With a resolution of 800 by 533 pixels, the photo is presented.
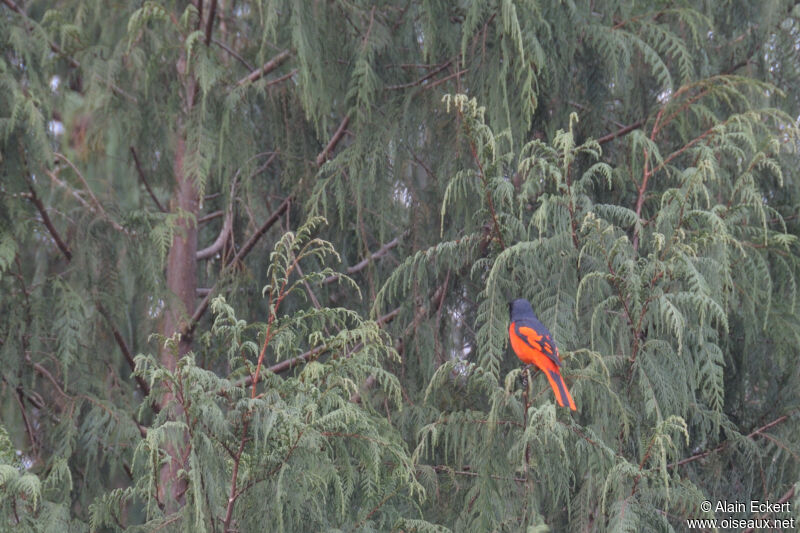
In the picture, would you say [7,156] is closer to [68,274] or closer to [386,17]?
[68,274]

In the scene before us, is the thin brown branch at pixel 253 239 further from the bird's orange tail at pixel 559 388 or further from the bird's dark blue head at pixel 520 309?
the bird's orange tail at pixel 559 388

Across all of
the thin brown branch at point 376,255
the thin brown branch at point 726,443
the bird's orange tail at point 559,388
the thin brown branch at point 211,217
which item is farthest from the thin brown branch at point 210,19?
the thin brown branch at point 726,443

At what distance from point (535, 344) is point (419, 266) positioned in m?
0.62

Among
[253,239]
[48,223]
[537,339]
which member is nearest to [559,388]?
[537,339]

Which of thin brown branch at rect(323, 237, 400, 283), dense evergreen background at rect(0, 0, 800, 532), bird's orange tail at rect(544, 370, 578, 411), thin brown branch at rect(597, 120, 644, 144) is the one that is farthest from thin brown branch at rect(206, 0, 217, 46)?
bird's orange tail at rect(544, 370, 578, 411)

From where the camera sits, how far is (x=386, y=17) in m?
5.37

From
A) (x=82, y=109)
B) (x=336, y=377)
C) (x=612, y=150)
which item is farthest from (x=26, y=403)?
(x=612, y=150)

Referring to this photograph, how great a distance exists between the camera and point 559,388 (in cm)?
379

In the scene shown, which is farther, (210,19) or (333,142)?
(333,142)

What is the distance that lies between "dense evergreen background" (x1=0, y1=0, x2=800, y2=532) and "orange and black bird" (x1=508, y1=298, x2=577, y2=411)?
74 millimetres

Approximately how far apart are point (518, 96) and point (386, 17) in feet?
3.47

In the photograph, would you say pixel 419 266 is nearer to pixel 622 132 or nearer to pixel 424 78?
pixel 424 78

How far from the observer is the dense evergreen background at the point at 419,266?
354cm

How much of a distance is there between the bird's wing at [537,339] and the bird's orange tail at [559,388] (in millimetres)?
45
